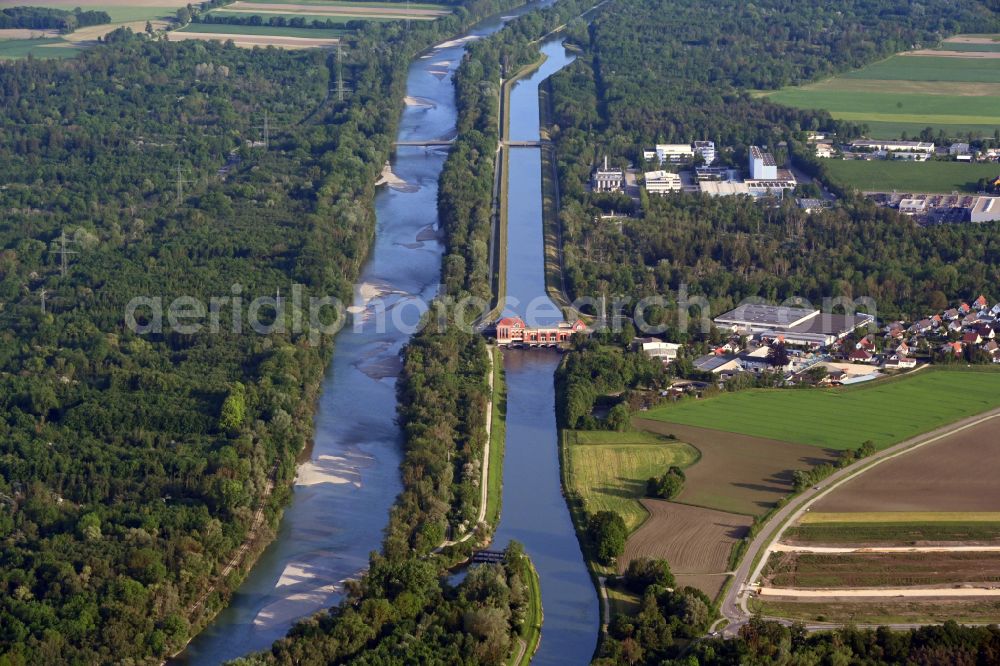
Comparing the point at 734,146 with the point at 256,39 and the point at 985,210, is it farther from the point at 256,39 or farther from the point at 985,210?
the point at 256,39

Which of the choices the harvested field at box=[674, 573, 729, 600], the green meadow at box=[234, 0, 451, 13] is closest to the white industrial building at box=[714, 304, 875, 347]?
the harvested field at box=[674, 573, 729, 600]

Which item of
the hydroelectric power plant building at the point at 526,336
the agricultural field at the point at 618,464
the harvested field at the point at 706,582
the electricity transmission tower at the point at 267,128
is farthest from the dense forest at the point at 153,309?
the harvested field at the point at 706,582

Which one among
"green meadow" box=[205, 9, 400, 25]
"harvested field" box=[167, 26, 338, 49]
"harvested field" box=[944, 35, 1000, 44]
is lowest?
"harvested field" box=[944, 35, 1000, 44]

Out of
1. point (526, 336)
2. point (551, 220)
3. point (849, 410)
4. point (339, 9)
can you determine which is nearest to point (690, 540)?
point (849, 410)

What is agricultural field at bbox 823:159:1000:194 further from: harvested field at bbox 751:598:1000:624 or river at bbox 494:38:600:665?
harvested field at bbox 751:598:1000:624

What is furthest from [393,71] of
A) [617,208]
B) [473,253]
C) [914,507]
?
[914,507]

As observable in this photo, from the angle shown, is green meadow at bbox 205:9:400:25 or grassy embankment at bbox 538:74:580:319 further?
green meadow at bbox 205:9:400:25
